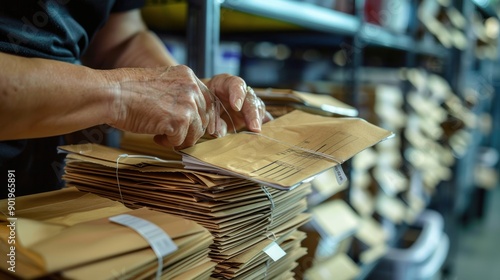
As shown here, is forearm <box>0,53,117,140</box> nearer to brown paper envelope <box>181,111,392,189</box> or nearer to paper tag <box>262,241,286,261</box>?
brown paper envelope <box>181,111,392,189</box>

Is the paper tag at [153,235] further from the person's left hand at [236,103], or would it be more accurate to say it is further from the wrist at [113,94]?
the person's left hand at [236,103]

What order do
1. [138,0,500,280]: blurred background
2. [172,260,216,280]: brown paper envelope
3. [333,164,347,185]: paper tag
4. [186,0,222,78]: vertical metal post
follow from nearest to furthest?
[172,260,216,280]: brown paper envelope < [333,164,347,185]: paper tag < [186,0,222,78]: vertical metal post < [138,0,500,280]: blurred background

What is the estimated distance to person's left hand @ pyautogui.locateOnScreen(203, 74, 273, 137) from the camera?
837 millimetres

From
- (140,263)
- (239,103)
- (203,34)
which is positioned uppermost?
(203,34)

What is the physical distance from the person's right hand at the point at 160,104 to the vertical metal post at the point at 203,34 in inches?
13.5

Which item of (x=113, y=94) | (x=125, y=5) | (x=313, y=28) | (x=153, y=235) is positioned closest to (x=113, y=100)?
(x=113, y=94)

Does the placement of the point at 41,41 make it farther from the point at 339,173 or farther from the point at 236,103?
the point at 339,173

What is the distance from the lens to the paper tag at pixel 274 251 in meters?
0.78

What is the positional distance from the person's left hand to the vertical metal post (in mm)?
187

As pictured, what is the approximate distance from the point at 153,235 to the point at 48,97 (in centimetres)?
23

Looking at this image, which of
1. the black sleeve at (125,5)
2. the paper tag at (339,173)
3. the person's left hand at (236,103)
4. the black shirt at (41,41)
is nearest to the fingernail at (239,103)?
→ the person's left hand at (236,103)

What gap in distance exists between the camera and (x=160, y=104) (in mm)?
699

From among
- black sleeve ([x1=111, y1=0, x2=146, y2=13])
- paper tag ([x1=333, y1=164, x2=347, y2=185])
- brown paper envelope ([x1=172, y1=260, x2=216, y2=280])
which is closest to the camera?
brown paper envelope ([x1=172, y1=260, x2=216, y2=280])

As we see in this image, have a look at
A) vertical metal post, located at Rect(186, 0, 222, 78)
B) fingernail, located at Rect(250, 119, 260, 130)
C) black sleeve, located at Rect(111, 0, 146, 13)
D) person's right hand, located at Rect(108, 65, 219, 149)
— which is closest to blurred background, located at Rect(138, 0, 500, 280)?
vertical metal post, located at Rect(186, 0, 222, 78)
